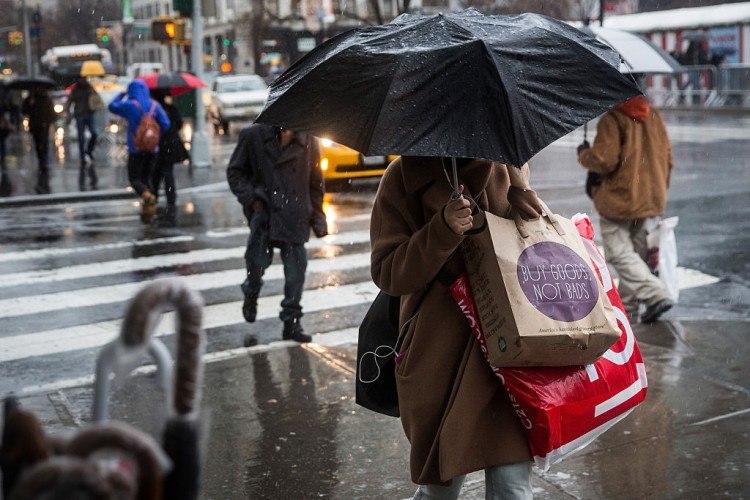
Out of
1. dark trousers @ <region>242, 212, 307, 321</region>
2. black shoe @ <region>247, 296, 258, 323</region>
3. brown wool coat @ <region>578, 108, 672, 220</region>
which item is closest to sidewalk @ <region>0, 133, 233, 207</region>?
black shoe @ <region>247, 296, 258, 323</region>

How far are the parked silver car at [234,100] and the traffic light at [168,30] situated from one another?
12.3 metres

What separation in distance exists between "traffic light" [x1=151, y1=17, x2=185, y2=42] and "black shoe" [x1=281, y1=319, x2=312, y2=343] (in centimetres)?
1553

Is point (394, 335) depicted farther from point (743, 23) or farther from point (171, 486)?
point (743, 23)

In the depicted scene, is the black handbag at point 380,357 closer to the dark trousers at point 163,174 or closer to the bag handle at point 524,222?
the bag handle at point 524,222

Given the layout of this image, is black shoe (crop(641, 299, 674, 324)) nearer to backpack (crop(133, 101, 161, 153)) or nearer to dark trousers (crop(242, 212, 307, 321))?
dark trousers (crop(242, 212, 307, 321))

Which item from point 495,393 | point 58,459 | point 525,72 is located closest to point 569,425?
point 495,393

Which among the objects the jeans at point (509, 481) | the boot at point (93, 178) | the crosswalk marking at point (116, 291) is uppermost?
the jeans at point (509, 481)

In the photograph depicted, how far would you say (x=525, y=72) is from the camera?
10.6 ft

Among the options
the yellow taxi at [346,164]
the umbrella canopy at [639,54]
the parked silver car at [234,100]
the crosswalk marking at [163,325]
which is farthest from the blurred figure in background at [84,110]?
the umbrella canopy at [639,54]

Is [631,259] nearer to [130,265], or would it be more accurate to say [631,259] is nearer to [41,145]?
[130,265]

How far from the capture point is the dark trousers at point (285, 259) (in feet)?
24.4

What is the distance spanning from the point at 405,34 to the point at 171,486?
198 centimetres

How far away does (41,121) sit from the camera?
21797 mm

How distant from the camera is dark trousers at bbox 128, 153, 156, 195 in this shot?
14.4 metres
